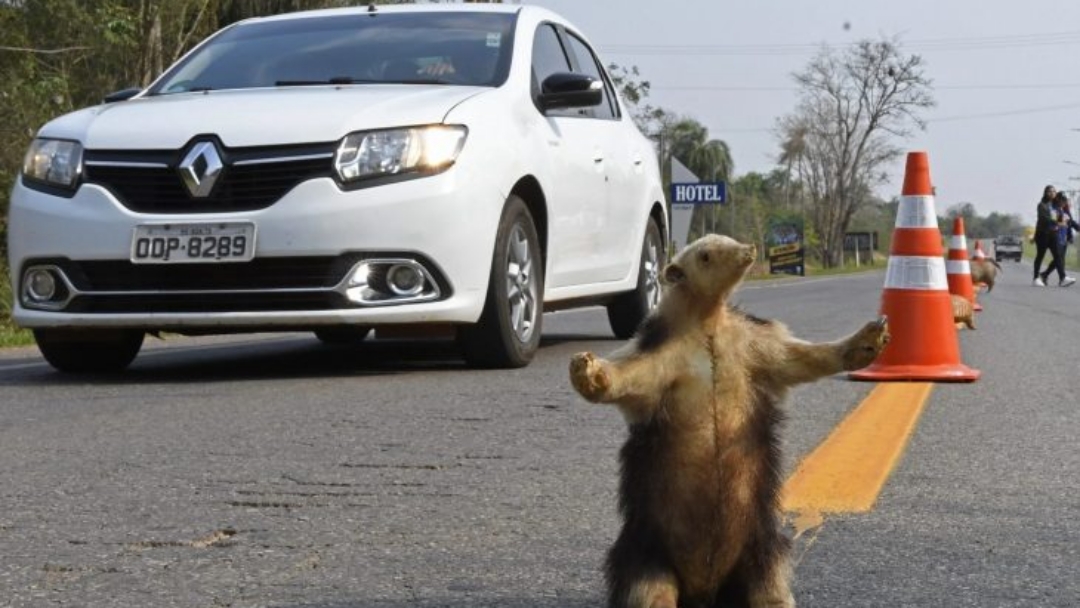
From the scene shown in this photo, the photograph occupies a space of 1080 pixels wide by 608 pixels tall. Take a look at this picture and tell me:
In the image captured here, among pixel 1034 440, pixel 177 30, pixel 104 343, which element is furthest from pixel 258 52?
pixel 177 30

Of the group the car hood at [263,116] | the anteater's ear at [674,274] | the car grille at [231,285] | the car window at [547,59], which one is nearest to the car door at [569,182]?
the car window at [547,59]

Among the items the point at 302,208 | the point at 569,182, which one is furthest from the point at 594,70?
the point at 302,208

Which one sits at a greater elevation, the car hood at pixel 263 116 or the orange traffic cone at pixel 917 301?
the car hood at pixel 263 116

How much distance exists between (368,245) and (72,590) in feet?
11.8

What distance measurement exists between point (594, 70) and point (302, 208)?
11.3 ft

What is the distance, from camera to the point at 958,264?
13.1 m

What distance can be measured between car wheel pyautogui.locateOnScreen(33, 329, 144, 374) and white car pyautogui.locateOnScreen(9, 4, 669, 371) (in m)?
0.01

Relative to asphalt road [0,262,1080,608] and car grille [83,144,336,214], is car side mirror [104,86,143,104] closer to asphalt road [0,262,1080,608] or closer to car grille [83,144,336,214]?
car grille [83,144,336,214]

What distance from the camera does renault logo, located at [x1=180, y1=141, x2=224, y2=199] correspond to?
636 centimetres

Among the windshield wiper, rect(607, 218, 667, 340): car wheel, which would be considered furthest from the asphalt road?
rect(607, 218, 667, 340): car wheel

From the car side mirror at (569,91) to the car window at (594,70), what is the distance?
104cm

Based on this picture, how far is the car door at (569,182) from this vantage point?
7484 millimetres

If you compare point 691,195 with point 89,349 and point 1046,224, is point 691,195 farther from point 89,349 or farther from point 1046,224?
point 89,349

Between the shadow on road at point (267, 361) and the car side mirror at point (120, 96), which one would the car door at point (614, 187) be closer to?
the shadow on road at point (267, 361)
